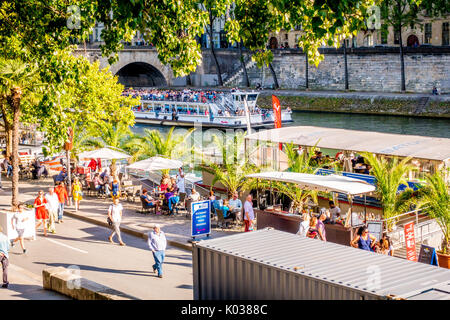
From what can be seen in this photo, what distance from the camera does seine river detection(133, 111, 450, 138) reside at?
1901 inches

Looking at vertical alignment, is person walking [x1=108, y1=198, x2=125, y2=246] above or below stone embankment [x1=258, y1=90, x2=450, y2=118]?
below

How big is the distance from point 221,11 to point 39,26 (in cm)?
306

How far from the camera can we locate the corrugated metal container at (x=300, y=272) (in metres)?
7.69

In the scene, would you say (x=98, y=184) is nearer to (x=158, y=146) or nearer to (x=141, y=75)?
(x=158, y=146)

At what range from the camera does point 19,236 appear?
1560cm

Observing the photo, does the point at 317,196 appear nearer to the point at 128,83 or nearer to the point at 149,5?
the point at 149,5

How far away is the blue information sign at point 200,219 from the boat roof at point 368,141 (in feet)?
20.5

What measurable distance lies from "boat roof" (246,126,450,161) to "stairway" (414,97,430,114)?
3240 cm

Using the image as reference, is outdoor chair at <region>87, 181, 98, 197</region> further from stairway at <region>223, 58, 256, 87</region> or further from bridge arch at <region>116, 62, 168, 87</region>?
bridge arch at <region>116, 62, 168, 87</region>

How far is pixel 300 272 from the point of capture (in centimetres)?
816

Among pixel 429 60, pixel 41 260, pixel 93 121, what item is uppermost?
pixel 429 60

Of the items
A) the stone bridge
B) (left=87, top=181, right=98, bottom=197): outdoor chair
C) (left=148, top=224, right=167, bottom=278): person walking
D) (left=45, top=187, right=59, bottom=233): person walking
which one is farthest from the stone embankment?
(left=148, top=224, right=167, bottom=278): person walking
